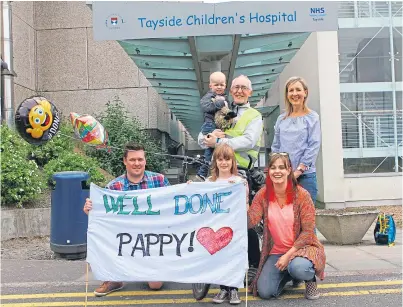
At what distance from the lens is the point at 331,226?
6.83 metres

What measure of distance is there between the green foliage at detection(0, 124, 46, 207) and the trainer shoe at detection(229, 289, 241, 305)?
454cm

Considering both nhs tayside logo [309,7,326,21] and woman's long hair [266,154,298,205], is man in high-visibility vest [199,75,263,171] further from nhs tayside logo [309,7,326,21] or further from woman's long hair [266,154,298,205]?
nhs tayside logo [309,7,326,21]

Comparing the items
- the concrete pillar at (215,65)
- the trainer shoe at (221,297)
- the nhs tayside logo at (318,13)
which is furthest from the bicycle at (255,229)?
the concrete pillar at (215,65)

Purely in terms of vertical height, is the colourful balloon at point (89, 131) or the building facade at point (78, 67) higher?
the building facade at point (78, 67)

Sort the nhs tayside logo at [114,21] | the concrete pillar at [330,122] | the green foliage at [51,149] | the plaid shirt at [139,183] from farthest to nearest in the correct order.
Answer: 1. the concrete pillar at [330,122]
2. the green foliage at [51,149]
3. the nhs tayside logo at [114,21]
4. the plaid shirt at [139,183]

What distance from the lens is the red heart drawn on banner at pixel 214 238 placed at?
3869mm

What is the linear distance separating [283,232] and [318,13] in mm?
4303

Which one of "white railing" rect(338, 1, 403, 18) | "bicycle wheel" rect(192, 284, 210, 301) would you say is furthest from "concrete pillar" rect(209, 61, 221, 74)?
"bicycle wheel" rect(192, 284, 210, 301)

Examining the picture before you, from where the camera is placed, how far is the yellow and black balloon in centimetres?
528

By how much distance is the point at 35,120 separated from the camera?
17.4 ft

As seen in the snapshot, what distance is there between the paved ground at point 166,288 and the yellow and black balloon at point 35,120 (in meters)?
1.56

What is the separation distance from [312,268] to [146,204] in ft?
5.09

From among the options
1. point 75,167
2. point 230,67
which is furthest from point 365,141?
point 75,167

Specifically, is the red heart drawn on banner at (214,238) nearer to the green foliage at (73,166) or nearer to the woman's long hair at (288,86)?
Result: the woman's long hair at (288,86)
